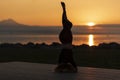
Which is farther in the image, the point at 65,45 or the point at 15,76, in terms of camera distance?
the point at 65,45

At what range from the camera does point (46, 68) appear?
759 inches

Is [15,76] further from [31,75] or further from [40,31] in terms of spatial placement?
[40,31]

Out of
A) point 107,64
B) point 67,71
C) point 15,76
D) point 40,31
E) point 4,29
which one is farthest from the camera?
point 40,31

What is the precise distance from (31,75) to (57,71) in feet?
4.09

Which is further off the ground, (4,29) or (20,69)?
(20,69)

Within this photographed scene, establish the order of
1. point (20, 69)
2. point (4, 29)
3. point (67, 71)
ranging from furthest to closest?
1. point (4, 29)
2. point (20, 69)
3. point (67, 71)

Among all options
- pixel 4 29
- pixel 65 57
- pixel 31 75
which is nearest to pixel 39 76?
pixel 31 75

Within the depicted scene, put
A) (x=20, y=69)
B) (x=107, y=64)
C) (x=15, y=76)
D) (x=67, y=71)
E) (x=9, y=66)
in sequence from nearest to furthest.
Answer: (x=15, y=76) → (x=67, y=71) → (x=20, y=69) → (x=9, y=66) → (x=107, y=64)

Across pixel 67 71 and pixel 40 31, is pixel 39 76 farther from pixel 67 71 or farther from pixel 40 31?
Answer: pixel 40 31

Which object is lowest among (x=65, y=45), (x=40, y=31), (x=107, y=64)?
(x=40, y=31)

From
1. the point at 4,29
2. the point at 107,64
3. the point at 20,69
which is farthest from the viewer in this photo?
the point at 4,29

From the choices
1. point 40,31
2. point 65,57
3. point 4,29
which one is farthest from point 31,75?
point 40,31

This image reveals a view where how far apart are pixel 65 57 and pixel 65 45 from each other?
15.4 inches

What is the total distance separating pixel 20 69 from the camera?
18.8m
